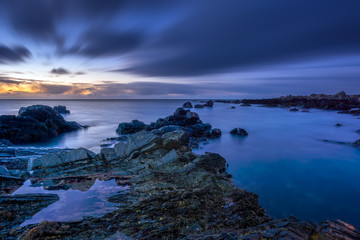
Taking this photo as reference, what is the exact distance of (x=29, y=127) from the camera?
20.2 m

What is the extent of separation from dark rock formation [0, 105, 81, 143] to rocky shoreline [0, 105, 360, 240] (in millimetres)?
8819

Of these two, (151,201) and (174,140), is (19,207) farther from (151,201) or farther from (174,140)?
(174,140)

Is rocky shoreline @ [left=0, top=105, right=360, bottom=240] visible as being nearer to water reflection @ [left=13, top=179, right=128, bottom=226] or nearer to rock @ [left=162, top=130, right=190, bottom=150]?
rock @ [left=162, top=130, right=190, bottom=150]

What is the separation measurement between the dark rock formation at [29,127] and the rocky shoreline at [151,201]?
8.82 meters

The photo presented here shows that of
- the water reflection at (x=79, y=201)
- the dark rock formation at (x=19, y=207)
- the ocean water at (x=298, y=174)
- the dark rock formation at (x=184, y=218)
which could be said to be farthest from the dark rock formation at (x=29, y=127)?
the dark rock formation at (x=184, y=218)

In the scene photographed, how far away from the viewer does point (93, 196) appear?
7.39 m

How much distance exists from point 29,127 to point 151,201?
67.5 ft

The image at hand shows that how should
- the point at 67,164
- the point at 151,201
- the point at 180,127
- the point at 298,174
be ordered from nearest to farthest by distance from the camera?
the point at 151,201
the point at 67,164
the point at 298,174
the point at 180,127

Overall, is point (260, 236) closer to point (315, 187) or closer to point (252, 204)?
point (252, 204)

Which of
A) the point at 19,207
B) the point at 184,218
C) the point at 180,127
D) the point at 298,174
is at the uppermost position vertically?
the point at 180,127

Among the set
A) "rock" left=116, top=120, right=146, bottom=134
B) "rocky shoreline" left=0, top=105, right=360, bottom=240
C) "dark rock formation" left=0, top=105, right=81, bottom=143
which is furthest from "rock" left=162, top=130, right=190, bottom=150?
"dark rock formation" left=0, top=105, right=81, bottom=143

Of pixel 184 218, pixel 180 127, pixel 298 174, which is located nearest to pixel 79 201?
pixel 184 218

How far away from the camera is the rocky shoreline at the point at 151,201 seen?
4.74 m

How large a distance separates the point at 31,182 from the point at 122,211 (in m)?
5.62
